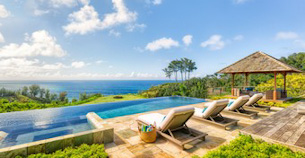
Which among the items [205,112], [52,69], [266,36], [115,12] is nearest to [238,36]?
[266,36]

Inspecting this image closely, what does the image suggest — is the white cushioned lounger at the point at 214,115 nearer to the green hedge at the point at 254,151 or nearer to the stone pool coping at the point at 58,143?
the green hedge at the point at 254,151

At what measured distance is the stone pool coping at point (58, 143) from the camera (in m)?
2.78

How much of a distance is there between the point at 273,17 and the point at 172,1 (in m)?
11.2

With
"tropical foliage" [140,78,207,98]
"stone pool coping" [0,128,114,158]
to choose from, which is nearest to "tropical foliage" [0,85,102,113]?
"tropical foliage" [140,78,207,98]

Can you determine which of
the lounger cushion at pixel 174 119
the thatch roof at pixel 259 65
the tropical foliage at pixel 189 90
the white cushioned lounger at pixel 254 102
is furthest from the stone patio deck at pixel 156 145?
the tropical foliage at pixel 189 90

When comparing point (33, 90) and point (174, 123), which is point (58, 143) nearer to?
point (174, 123)

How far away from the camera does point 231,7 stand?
13.8 metres

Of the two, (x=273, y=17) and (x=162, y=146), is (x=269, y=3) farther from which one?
(x=162, y=146)

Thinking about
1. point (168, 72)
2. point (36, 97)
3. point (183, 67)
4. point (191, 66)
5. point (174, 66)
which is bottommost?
point (36, 97)

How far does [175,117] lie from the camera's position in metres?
3.53

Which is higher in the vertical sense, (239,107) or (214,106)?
(214,106)

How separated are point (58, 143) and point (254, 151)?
4440 mm

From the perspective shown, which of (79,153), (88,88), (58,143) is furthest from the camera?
(88,88)

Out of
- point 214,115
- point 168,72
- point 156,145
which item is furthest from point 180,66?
point 156,145
